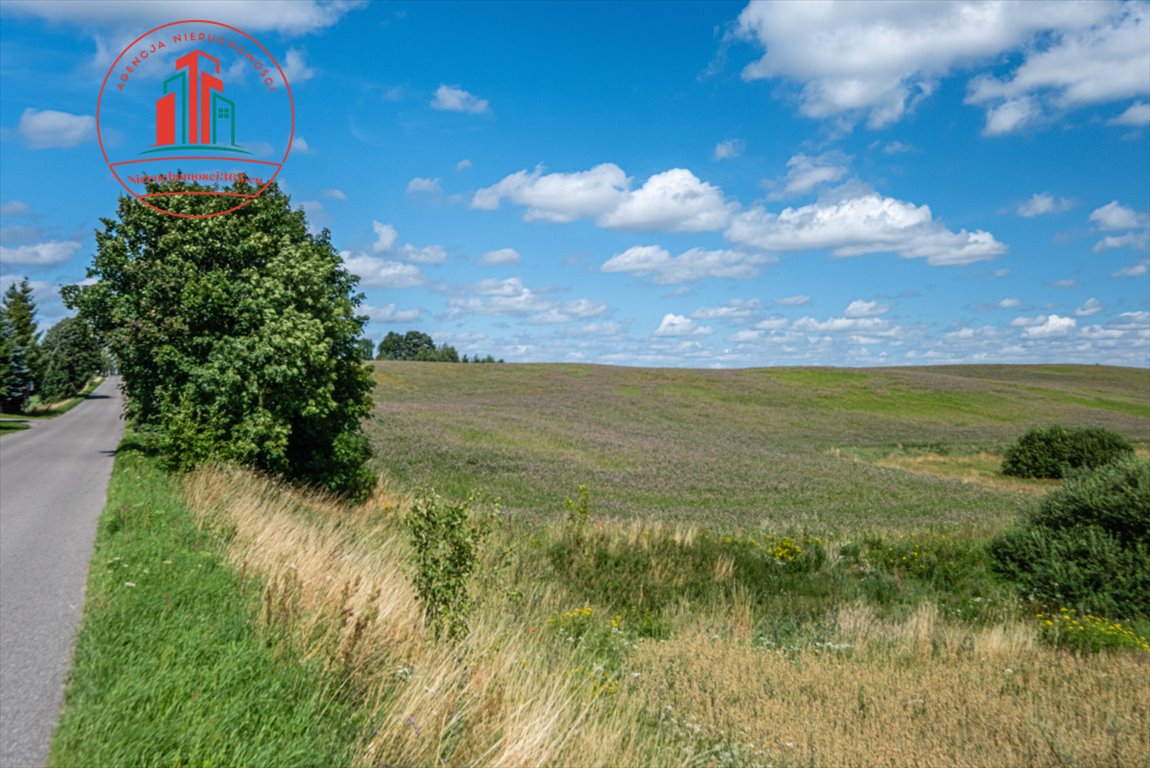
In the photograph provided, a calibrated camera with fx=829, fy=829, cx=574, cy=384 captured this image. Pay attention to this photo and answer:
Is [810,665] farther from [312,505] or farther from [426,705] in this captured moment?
[312,505]

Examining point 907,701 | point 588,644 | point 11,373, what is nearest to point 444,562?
point 588,644

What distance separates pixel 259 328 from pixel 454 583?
14.3m

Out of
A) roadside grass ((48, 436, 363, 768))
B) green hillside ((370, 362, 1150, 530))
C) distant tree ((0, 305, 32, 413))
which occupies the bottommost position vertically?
green hillside ((370, 362, 1150, 530))

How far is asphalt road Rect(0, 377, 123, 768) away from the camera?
504cm

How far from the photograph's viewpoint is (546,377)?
9338cm

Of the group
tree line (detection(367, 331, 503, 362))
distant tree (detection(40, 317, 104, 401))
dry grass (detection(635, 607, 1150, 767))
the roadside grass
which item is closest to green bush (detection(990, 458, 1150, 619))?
dry grass (detection(635, 607, 1150, 767))

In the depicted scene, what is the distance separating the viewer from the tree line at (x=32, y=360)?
170 ft

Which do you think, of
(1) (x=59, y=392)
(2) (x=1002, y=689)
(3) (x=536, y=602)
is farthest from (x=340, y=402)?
(1) (x=59, y=392)

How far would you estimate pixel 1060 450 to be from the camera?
38.2m

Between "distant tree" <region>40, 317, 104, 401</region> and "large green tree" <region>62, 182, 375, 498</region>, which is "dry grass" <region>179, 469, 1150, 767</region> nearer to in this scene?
"large green tree" <region>62, 182, 375, 498</region>

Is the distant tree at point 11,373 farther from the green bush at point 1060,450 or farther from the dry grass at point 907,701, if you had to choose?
the green bush at point 1060,450

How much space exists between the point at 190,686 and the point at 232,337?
16.4 m

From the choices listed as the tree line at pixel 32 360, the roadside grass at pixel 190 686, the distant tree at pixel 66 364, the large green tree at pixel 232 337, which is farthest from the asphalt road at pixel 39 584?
the distant tree at pixel 66 364

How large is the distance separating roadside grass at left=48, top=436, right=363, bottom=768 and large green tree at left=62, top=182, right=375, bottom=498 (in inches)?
445
